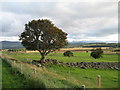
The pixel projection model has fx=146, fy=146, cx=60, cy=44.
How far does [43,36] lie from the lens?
3850 cm

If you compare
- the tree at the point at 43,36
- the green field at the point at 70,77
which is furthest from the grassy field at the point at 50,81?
the tree at the point at 43,36

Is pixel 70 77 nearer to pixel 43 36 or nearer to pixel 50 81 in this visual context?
pixel 50 81

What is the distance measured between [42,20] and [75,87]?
96.8 feet

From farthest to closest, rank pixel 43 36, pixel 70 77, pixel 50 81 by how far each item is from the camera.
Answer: pixel 43 36, pixel 70 77, pixel 50 81

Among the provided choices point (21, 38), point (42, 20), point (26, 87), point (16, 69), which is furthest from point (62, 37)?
point (26, 87)

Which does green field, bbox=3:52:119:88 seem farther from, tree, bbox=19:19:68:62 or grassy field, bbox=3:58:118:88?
tree, bbox=19:19:68:62

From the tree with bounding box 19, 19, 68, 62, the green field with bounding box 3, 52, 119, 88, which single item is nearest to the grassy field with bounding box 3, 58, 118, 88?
the green field with bounding box 3, 52, 119, 88

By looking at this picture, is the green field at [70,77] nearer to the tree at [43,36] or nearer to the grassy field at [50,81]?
the grassy field at [50,81]

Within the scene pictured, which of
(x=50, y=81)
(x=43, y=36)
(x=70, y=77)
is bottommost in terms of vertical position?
(x=70, y=77)

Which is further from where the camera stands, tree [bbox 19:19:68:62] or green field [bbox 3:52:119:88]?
tree [bbox 19:19:68:62]

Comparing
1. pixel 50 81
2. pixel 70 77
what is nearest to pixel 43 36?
pixel 70 77

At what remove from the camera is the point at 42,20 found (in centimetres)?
3881

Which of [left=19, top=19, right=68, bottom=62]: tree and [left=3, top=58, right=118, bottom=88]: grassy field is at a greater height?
[left=19, top=19, right=68, bottom=62]: tree

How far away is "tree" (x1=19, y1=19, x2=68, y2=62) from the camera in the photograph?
37969 millimetres
